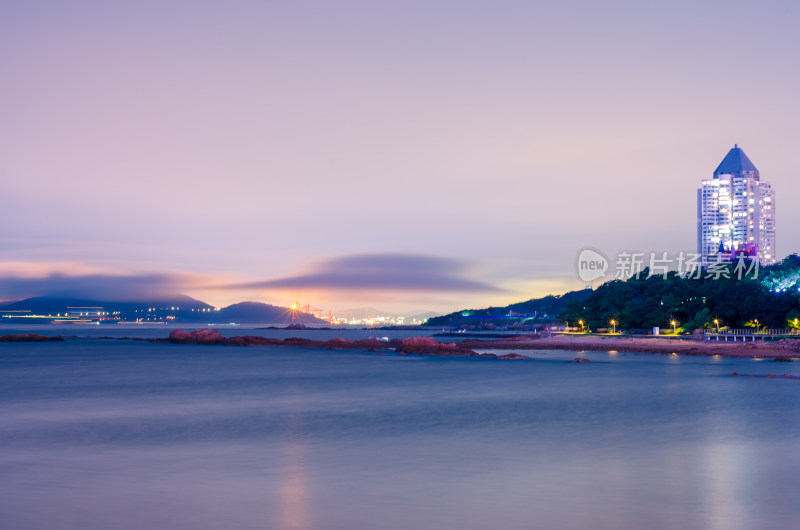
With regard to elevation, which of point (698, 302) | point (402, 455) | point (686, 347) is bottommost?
point (402, 455)

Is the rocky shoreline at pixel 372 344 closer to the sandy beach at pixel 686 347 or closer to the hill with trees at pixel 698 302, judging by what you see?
the sandy beach at pixel 686 347

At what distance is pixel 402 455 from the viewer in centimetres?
2111

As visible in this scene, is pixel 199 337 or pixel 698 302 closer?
pixel 698 302

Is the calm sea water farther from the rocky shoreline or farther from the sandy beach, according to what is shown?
the rocky shoreline

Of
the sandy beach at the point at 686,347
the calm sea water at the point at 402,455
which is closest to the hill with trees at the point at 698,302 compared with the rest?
the sandy beach at the point at 686,347

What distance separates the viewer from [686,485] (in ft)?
54.6

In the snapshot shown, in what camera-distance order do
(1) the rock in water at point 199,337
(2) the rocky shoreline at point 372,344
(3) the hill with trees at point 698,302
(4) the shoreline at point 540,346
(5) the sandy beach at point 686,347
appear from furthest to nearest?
(1) the rock in water at point 199,337 → (3) the hill with trees at point 698,302 → (2) the rocky shoreline at point 372,344 → (4) the shoreline at point 540,346 → (5) the sandy beach at point 686,347

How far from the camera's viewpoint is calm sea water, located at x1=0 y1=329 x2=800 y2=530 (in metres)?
13.9

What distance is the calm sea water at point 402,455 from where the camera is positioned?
13867 millimetres

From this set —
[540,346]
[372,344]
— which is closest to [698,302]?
[540,346]

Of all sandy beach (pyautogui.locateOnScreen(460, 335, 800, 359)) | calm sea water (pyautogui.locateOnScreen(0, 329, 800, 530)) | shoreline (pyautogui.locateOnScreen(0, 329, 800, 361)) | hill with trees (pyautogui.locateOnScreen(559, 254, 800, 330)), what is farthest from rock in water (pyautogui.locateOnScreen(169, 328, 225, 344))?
hill with trees (pyautogui.locateOnScreen(559, 254, 800, 330))

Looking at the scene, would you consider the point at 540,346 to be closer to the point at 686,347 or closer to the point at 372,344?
the point at 686,347

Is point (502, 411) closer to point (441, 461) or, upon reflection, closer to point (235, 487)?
point (441, 461)

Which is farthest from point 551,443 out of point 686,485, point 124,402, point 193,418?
point 124,402
